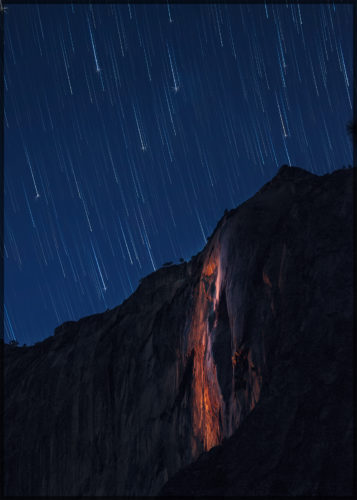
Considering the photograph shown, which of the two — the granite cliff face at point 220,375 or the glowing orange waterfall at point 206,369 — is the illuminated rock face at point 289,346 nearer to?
the granite cliff face at point 220,375

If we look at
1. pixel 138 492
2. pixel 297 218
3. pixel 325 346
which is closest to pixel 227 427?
pixel 325 346

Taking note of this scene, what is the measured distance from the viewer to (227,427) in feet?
63.1

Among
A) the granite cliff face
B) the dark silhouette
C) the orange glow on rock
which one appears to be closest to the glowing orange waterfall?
the orange glow on rock

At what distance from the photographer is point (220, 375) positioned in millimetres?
21000

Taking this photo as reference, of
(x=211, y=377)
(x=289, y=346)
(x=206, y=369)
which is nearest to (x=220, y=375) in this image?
(x=211, y=377)

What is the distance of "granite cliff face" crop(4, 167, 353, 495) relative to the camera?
1325cm

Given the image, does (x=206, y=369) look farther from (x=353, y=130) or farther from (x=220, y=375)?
(x=353, y=130)

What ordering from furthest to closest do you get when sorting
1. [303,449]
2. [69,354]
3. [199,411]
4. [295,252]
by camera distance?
[69,354] → [199,411] → [295,252] → [303,449]

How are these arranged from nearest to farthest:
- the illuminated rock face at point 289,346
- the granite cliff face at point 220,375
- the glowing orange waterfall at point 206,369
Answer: the illuminated rock face at point 289,346 < the granite cliff face at point 220,375 < the glowing orange waterfall at point 206,369

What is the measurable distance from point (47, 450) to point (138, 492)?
11.8 m

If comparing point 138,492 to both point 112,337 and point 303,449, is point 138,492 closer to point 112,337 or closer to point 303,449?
point 112,337

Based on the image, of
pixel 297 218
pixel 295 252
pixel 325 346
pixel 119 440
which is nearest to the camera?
pixel 325 346

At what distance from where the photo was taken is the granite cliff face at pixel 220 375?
1325 cm

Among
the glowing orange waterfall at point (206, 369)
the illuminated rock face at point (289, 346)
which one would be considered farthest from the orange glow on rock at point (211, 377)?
the illuminated rock face at point (289, 346)
